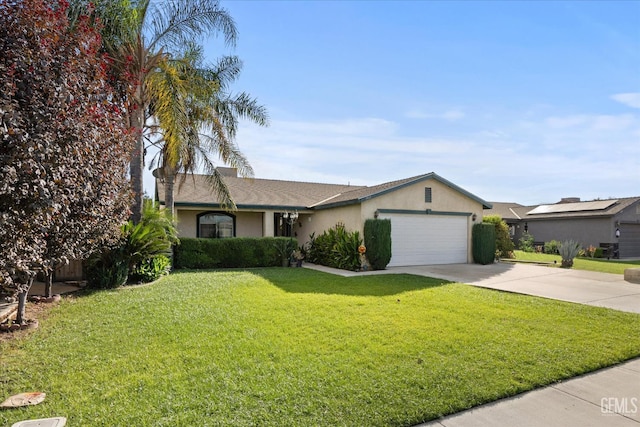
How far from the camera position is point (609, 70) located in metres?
9.86

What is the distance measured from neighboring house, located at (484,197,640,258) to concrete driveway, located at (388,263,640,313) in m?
13.5

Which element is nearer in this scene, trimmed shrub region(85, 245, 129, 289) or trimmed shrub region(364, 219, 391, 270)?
trimmed shrub region(85, 245, 129, 289)

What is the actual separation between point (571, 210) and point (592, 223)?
83.4 inches

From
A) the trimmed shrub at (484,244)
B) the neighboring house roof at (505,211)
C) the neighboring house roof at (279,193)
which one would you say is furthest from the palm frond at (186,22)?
the neighboring house roof at (505,211)

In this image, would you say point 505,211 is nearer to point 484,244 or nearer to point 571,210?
point 571,210

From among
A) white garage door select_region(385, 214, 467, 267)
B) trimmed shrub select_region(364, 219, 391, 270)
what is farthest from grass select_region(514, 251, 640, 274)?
trimmed shrub select_region(364, 219, 391, 270)

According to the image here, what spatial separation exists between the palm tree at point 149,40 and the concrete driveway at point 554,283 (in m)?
9.73

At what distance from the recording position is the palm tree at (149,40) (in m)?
9.94

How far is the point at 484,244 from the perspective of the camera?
15961 mm

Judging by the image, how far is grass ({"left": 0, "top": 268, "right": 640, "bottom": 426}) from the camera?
3.25 m

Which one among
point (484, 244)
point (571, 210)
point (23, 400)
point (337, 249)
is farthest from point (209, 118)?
point (571, 210)

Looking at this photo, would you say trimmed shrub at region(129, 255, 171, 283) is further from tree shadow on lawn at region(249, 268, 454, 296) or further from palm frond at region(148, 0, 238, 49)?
palm frond at region(148, 0, 238, 49)

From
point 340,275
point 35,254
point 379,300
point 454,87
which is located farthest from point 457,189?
point 35,254

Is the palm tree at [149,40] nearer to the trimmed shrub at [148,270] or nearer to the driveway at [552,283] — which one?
the trimmed shrub at [148,270]
